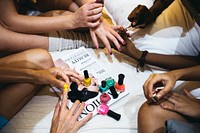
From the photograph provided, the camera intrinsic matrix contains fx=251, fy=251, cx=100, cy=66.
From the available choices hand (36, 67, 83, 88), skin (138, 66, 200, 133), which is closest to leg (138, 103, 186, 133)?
skin (138, 66, 200, 133)

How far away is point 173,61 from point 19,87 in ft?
2.29

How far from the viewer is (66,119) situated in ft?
3.10

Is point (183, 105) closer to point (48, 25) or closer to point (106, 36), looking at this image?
A: point (106, 36)

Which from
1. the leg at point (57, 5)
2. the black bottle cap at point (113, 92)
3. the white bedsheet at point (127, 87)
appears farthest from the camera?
the leg at point (57, 5)

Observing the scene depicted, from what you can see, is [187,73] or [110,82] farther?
[110,82]

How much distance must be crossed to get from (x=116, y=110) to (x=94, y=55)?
0.35 meters

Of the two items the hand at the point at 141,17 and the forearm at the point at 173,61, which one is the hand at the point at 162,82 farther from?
the hand at the point at 141,17

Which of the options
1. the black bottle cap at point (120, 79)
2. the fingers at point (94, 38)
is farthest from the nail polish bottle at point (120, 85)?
the fingers at point (94, 38)

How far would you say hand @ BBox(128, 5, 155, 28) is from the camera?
121 cm

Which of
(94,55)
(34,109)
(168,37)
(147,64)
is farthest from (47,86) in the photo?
(168,37)

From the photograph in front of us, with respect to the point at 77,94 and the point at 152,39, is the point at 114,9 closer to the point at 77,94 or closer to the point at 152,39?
the point at 152,39

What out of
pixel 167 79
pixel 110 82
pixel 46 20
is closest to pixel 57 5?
pixel 46 20

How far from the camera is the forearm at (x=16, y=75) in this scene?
3.31 feet

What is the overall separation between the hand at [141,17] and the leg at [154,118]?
1.52ft
